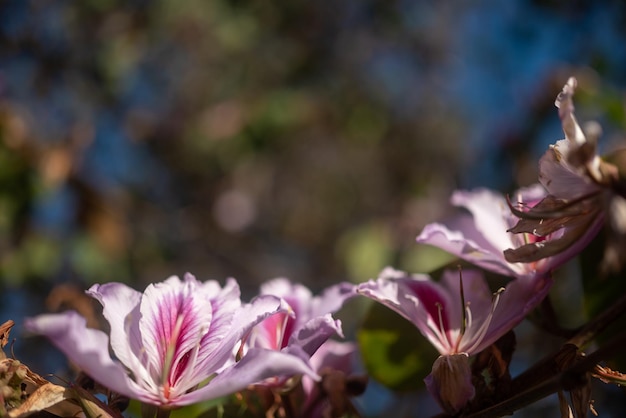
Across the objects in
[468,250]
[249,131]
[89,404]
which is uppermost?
[249,131]

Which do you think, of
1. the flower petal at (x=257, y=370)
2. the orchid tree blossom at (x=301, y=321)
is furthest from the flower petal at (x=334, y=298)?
the flower petal at (x=257, y=370)

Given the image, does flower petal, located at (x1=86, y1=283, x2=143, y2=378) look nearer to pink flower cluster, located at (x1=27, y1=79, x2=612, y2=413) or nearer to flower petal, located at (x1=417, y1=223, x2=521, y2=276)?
pink flower cluster, located at (x1=27, y1=79, x2=612, y2=413)

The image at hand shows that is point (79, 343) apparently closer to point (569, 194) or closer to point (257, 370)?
point (257, 370)

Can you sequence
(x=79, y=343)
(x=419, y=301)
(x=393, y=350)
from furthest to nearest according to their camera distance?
(x=393, y=350) → (x=419, y=301) → (x=79, y=343)

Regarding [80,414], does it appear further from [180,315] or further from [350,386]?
[350,386]

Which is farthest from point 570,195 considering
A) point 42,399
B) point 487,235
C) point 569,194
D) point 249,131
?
point 249,131

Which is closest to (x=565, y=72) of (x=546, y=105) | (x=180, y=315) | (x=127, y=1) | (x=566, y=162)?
(x=546, y=105)

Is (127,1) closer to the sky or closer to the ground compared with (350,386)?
closer to the sky
